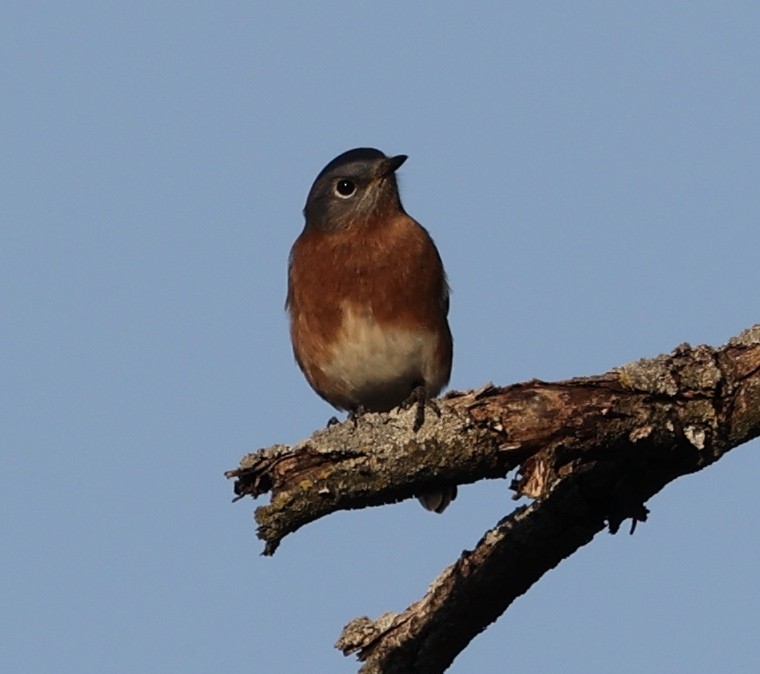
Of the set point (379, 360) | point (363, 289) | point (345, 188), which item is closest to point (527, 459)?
point (379, 360)

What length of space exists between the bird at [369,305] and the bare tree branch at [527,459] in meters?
2.45

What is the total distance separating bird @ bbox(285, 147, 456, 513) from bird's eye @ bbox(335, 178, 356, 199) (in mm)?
25

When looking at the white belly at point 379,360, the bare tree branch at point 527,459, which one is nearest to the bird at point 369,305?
the white belly at point 379,360

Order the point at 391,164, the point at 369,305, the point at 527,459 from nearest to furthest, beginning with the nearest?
the point at 527,459 < the point at 369,305 < the point at 391,164

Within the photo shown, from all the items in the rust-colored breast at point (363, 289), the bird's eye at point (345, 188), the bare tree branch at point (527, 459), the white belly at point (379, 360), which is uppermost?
the bird's eye at point (345, 188)

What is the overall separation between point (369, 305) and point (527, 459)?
141 inches

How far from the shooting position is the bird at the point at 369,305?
10.7 meters

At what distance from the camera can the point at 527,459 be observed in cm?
738

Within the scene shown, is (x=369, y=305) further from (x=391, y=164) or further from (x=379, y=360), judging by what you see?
(x=391, y=164)

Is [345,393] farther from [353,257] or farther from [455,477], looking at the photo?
[455,477]

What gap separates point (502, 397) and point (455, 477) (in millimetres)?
576

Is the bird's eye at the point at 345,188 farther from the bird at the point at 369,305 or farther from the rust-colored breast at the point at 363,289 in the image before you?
the rust-colored breast at the point at 363,289

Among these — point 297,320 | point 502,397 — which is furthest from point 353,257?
point 502,397

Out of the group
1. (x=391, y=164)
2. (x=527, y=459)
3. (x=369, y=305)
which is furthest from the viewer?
(x=391, y=164)
